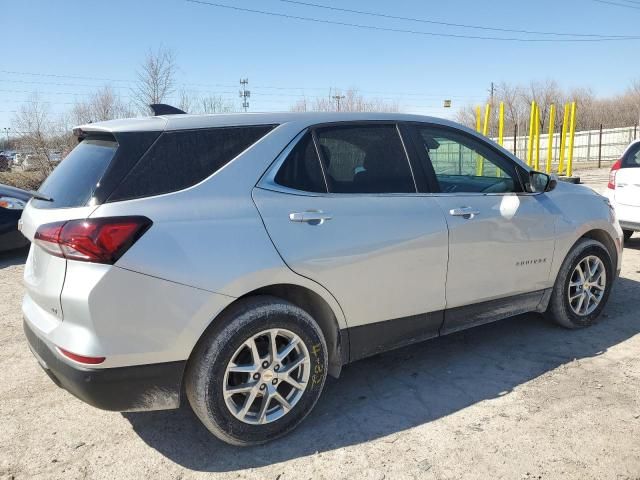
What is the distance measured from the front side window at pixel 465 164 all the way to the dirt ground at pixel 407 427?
1284 mm

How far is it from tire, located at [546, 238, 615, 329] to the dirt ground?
0.31 metres

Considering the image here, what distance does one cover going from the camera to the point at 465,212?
3467 millimetres

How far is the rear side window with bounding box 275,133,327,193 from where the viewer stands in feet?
9.46

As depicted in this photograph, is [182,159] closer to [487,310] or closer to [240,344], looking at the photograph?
[240,344]

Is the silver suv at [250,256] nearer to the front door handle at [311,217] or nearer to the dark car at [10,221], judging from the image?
the front door handle at [311,217]

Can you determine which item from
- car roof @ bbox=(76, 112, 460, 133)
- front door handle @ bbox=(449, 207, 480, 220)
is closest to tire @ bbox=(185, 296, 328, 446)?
car roof @ bbox=(76, 112, 460, 133)

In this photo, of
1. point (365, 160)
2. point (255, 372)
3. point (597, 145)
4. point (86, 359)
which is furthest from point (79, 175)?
point (597, 145)

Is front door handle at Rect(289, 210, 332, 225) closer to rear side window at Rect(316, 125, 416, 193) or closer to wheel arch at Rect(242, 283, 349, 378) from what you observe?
rear side window at Rect(316, 125, 416, 193)

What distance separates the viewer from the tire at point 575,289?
167 inches

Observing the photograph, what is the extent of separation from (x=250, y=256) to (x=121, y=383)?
0.84m

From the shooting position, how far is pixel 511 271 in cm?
379

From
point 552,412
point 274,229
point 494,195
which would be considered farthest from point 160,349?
point 494,195

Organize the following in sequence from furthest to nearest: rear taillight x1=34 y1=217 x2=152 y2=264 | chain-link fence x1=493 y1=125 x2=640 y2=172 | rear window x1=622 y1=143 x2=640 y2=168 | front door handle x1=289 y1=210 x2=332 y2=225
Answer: chain-link fence x1=493 y1=125 x2=640 y2=172, rear window x1=622 y1=143 x2=640 y2=168, front door handle x1=289 y1=210 x2=332 y2=225, rear taillight x1=34 y1=217 x2=152 y2=264

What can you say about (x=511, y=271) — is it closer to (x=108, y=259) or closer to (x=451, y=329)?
(x=451, y=329)
